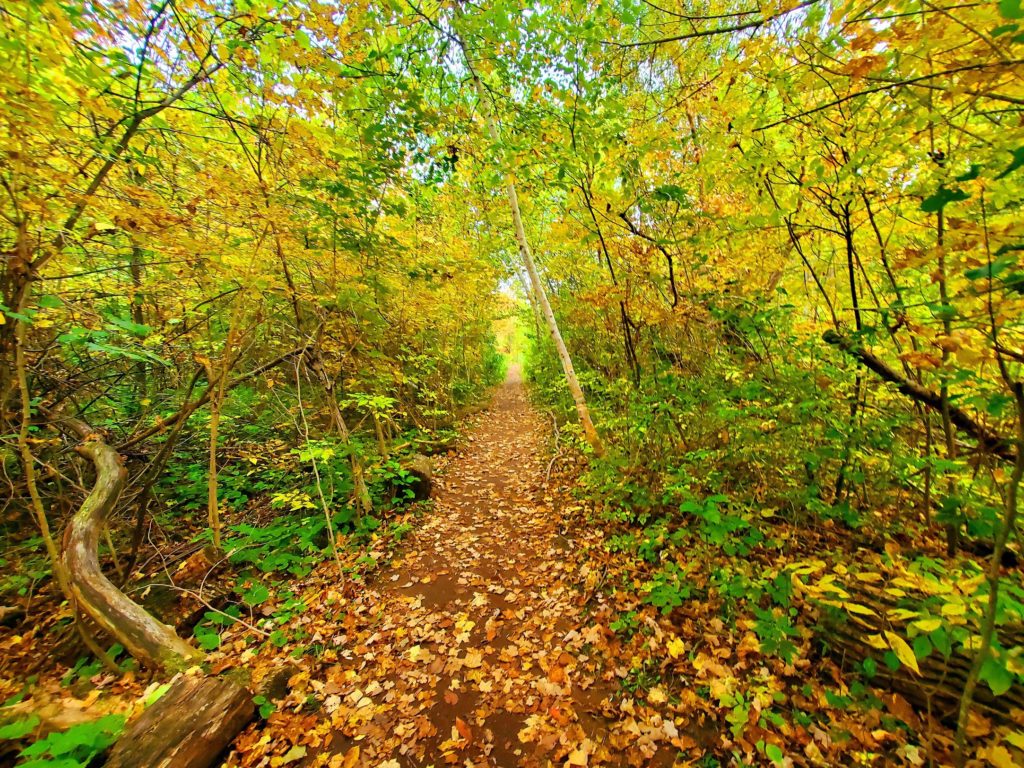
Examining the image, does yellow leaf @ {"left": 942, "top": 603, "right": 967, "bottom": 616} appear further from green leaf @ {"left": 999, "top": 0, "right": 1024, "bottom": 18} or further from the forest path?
green leaf @ {"left": 999, "top": 0, "right": 1024, "bottom": 18}

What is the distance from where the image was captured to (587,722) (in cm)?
288

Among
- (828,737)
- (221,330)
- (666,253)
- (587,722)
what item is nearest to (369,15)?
(666,253)

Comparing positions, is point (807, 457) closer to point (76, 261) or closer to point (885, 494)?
point (885, 494)

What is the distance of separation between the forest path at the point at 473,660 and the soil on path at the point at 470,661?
0.01m

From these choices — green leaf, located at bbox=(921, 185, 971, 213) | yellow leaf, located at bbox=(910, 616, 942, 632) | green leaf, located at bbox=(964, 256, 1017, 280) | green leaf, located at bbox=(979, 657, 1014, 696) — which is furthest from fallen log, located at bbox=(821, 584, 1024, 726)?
green leaf, located at bbox=(921, 185, 971, 213)

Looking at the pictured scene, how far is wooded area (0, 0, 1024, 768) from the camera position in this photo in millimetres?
2330

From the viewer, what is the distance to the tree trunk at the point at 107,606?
3240mm

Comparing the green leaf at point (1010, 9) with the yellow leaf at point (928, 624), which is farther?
the yellow leaf at point (928, 624)

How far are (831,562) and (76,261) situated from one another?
8.70 metres

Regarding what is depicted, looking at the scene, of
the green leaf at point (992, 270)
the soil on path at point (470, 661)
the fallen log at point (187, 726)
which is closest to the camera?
the green leaf at point (992, 270)

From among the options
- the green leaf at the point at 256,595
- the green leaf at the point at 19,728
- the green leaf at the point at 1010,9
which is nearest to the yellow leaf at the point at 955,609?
the green leaf at the point at 1010,9

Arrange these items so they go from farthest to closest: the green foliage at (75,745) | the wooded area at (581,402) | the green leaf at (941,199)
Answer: the wooded area at (581,402) → the green foliage at (75,745) → the green leaf at (941,199)

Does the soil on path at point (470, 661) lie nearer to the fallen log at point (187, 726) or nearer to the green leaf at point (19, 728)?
the fallen log at point (187, 726)

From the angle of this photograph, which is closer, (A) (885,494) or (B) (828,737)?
(B) (828,737)
